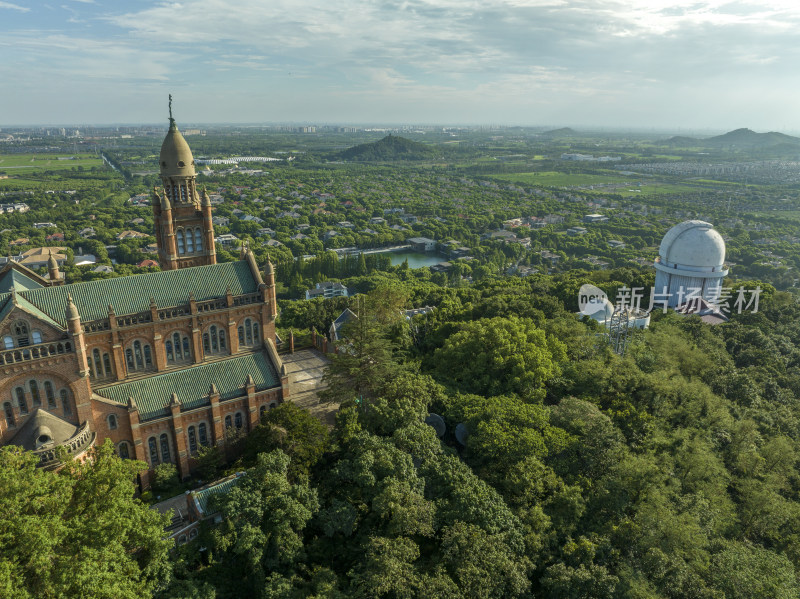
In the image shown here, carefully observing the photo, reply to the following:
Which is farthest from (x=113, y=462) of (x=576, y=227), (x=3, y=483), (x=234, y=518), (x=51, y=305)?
(x=576, y=227)

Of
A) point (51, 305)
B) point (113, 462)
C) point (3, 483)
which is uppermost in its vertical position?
point (51, 305)

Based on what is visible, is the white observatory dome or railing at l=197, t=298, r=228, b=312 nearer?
railing at l=197, t=298, r=228, b=312

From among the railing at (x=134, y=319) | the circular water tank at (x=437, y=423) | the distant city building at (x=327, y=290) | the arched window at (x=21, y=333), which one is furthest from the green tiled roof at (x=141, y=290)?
the distant city building at (x=327, y=290)

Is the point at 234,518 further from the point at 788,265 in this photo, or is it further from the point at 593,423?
the point at 788,265

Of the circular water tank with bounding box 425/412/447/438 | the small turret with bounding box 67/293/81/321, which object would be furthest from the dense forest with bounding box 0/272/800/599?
the small turret with bounding box 67/293/81/321

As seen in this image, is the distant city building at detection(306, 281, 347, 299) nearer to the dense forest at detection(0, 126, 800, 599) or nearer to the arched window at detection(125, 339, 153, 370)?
the dense forest at detection(0, 126, 800, 599)

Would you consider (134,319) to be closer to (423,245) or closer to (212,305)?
(212,305)
